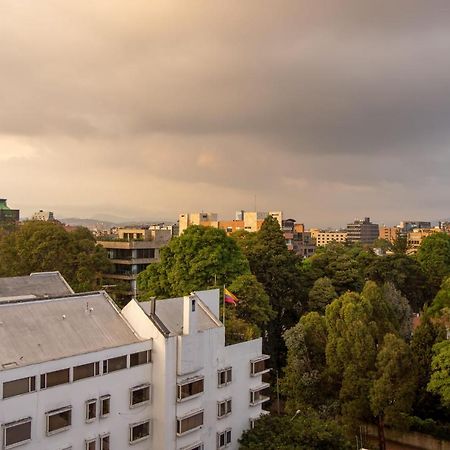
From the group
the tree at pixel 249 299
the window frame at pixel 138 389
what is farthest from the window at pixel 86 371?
the tree at pixel 249 299

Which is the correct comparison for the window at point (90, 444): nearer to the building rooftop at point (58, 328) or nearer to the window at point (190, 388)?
the building rooftop at point (58, 328)

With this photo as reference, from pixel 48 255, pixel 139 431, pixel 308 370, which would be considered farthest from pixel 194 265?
pixel 139 431

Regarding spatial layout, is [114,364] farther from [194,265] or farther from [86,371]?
[194,265]

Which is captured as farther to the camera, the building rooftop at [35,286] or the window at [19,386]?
the building rooftop at [35,286]

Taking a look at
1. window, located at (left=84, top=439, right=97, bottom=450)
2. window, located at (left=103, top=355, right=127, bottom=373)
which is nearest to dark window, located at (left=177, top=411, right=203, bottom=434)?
window, located at (left=103, top=355, right=127, bottom=373)

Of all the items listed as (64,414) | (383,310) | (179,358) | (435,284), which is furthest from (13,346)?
(435,284)

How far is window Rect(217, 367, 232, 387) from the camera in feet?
88.4

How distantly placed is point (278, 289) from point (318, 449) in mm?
21678

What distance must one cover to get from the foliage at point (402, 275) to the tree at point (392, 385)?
30.2m

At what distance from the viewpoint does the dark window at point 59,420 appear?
20.3 meters

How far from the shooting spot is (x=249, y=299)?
39.5m

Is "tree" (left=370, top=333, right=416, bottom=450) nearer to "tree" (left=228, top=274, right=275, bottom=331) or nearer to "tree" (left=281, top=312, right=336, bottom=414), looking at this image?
"tree" (left=281, top=312, right=336, bottom=414)

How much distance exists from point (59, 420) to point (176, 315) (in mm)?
8337

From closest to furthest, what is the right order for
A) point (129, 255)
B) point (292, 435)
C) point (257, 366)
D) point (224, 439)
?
point (292, 435) → point (224, 439) → point (257, 366) → point (129, 255)
